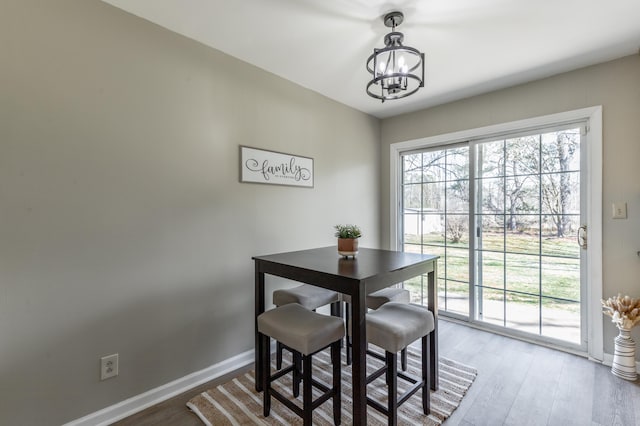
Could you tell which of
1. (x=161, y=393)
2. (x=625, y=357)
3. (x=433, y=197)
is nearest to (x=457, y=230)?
(x=433, y=197)

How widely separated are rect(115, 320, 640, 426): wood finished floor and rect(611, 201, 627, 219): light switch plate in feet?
3.84

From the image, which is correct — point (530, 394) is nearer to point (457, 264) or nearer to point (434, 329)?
point (434, 329)

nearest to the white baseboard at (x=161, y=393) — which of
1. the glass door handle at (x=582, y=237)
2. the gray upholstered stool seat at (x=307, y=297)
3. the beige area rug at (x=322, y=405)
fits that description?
the beige area rug at (x=322, y=405)

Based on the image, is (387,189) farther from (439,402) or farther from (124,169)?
(124,169)

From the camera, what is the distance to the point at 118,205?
68.2 inches

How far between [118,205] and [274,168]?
119cm

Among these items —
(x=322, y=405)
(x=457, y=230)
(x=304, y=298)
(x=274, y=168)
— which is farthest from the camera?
(x=457, y=230)

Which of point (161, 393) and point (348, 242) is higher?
point (348, 242)

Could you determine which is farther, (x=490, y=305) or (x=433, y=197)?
(x=433, y=197)

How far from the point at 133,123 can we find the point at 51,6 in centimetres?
65

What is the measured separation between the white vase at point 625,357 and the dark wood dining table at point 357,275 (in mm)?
1426

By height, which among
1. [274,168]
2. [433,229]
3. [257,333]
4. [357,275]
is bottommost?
[257,333]

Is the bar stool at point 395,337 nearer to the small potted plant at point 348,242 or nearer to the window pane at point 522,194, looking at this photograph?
the small potted plant at point 348,242

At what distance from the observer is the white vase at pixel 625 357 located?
2.11 metres
